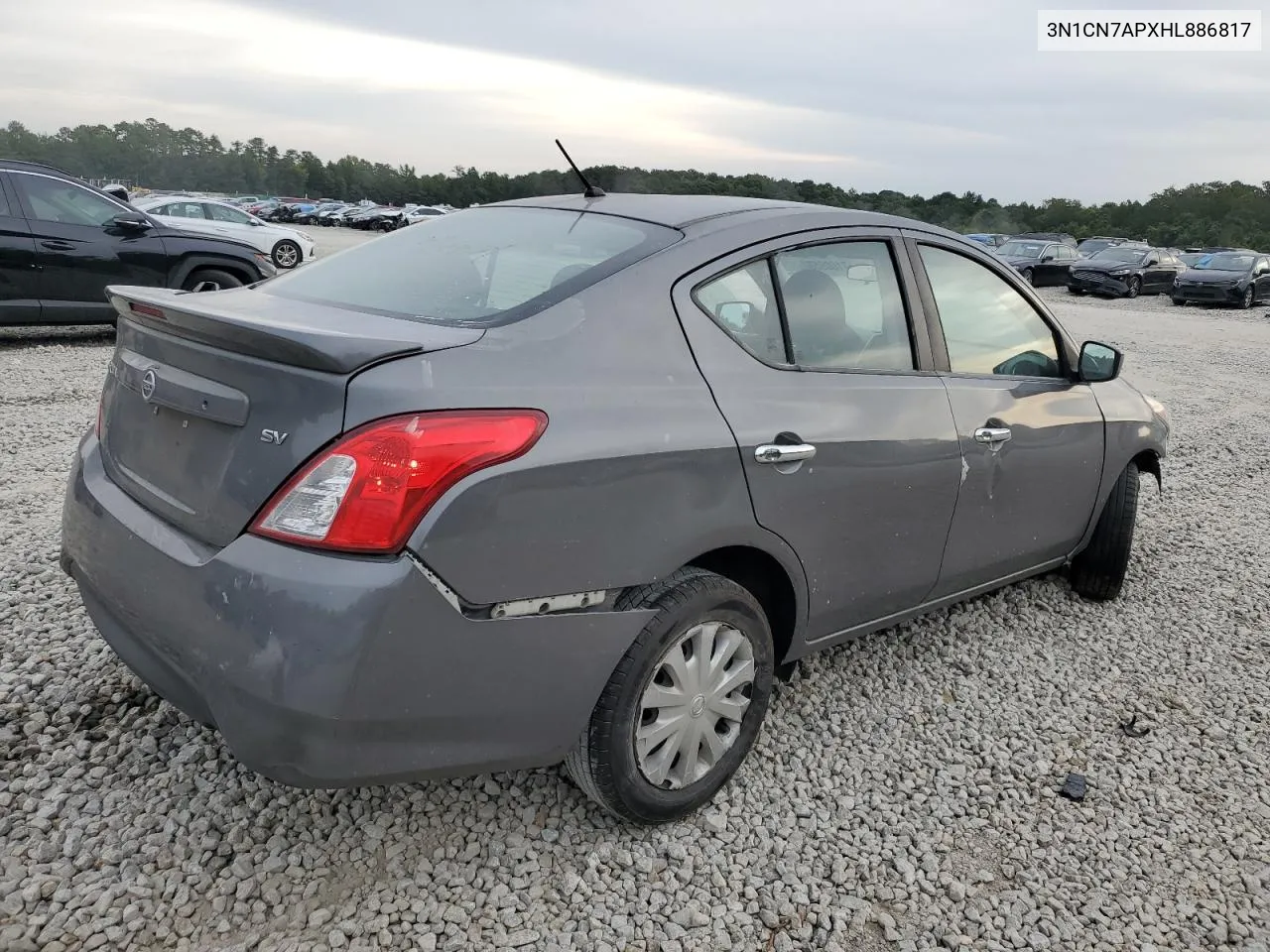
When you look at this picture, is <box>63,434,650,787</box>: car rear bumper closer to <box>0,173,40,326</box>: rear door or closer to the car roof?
the car roof

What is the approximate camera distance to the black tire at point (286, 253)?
19734 millimetres

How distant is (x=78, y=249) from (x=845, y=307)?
27.0 feet

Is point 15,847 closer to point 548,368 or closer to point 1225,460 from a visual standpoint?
point 548,368

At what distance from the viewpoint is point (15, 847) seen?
226 cm

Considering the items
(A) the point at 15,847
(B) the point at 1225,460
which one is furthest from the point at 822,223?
(B) the point at 1225,460

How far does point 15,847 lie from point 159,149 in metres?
158

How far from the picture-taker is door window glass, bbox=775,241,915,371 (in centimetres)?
273

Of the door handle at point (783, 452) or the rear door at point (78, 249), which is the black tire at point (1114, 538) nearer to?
the door handle at point (783, 452)

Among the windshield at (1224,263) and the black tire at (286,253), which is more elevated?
the windshield at (1224,263)

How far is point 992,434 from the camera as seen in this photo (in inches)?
126

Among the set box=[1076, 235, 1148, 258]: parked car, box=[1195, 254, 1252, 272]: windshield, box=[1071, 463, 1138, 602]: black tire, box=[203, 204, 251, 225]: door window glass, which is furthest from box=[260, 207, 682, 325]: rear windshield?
box=[1076, 235, 1148, 258]: parked car

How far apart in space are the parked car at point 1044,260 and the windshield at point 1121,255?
2.73ft

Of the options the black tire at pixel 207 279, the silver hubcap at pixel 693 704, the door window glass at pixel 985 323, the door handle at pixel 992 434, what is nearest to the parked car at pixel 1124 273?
the black tire at pixel 207 279

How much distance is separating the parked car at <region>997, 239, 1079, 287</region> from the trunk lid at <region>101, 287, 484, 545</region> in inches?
1067
